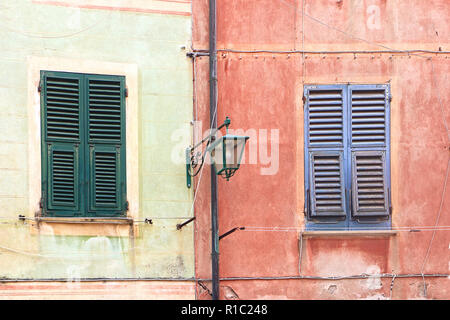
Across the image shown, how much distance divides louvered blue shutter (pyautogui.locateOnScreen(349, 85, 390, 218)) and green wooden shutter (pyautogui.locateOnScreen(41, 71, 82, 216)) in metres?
3.21

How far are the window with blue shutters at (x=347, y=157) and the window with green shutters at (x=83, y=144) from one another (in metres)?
2.22

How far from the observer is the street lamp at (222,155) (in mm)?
9336

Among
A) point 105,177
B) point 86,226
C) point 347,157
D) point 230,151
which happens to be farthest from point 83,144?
point 347,157

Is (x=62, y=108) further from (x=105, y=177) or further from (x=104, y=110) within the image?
(x=105, y=177)

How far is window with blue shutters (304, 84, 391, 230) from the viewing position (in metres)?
10.3

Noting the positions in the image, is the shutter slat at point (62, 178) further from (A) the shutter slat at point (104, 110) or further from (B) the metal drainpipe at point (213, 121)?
(B) the metal drainpipe at point (213, 121)

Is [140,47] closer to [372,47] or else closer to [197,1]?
[197,1]

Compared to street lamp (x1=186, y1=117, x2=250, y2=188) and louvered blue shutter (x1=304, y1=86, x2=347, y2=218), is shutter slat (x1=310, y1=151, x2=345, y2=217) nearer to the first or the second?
louvered blue shutter (x1=304, y1=86, x2=347, y2=218)

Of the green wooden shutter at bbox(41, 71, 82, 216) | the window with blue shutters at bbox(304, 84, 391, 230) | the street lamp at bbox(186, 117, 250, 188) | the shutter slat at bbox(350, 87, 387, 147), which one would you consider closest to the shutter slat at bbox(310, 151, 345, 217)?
the window with blue shutters at bbox(304, 84, 391, 230)

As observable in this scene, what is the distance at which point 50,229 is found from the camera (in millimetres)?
9672

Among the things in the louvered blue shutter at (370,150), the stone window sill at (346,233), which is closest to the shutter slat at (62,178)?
the stone window sill at (346,233)

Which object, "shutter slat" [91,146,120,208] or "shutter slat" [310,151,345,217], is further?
"shutter slat" [310,151,345,217]

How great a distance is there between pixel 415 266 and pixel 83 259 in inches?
151

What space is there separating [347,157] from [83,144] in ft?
10.1
